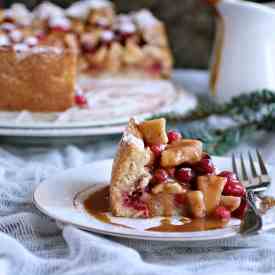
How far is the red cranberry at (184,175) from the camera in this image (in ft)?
5.64

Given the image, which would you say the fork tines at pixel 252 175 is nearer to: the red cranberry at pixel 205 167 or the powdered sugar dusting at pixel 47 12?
the red cranberry at pixel 205 167

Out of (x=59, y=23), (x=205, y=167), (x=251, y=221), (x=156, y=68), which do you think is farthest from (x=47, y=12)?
(x=251, y=221)

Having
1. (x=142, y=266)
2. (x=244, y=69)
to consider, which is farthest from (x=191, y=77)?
(x=142, y=266)

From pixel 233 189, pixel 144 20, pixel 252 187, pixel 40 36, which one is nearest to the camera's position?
pixel 233 189

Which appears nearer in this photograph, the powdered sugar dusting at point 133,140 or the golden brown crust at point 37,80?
the powdered sugar dusting at point 133,140

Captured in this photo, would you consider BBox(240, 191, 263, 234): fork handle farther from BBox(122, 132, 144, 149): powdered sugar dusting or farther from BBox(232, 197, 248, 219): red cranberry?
BBox(122, 132, 144, 149): powdered sugar dusting

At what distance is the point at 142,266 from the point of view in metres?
1.44

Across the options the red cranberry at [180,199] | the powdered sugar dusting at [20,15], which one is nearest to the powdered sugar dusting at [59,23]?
the powdered sugar dusting at [20,15]

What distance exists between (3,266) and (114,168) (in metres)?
0.40

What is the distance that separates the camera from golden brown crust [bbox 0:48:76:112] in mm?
2717

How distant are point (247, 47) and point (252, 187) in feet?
4.05

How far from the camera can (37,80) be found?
2742 mm

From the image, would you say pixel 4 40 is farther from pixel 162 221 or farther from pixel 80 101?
pixel 162 221

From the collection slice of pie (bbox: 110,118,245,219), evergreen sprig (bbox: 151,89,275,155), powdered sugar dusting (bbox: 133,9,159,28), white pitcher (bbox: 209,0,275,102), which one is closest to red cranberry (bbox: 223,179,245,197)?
slice of pie (bbox: 110,118,245,219)
